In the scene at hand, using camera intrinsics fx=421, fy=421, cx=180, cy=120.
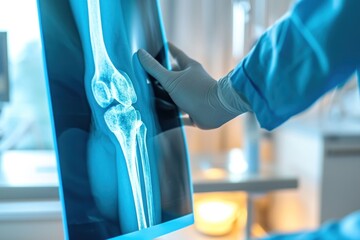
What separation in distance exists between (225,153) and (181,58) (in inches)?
38.1

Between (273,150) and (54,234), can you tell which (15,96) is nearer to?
(54,234)

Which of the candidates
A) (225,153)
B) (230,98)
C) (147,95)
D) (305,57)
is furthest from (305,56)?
(225,153)

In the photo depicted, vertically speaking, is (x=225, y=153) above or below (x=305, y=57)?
below

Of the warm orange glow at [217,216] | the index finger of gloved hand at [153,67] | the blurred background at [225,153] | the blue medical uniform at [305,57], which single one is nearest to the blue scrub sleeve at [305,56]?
the blue medical uniform at [305,57]

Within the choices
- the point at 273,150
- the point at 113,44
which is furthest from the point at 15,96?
the point at 273,150

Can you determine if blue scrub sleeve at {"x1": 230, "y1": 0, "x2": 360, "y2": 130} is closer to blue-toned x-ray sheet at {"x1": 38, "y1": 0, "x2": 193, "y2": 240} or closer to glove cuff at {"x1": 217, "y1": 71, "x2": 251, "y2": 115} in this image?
glove cuff at {"x1": 217, "y1": 71, "x2": 251, "y2": 115}

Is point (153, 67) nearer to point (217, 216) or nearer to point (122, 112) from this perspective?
point (122, 112)

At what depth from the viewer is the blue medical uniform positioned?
0.55 m

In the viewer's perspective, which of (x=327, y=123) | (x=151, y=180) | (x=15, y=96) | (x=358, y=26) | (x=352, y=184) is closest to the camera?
(x=358, y=26)

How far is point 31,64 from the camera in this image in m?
1.30

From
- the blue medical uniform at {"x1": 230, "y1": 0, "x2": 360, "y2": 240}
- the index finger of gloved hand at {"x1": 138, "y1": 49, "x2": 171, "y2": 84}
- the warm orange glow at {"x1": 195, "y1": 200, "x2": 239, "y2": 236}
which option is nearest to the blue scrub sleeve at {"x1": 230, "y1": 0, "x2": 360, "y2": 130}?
the blue medical uniform at {"x1": 230, "y1": 0, "x2": 360, "y2": 240}

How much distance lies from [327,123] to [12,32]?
1260 millimetres

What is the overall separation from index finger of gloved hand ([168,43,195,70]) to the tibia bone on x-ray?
126 millimetres

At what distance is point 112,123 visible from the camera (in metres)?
0.65
